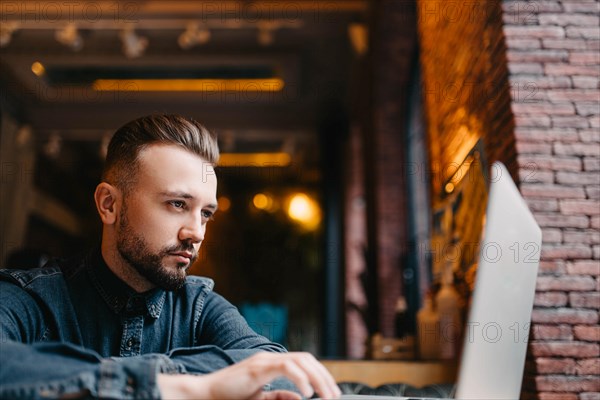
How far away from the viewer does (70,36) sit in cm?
593

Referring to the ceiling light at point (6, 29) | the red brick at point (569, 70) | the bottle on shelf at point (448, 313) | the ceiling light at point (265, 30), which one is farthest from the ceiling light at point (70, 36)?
the red brick at point (569, 70)

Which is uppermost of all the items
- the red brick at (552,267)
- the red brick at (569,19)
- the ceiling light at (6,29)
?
the ceiling light at (6,29)

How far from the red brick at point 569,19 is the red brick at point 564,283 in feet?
3.76

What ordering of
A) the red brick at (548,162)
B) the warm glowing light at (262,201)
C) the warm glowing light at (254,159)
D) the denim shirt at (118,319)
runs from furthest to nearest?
the warm glowing light at (262,201) < the warm glowing light at (254,159) < the red brick at (548,162) < the denim shirt at (118,319)

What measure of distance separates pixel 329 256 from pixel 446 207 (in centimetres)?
464

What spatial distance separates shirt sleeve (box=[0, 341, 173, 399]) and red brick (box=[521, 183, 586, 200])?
191cm

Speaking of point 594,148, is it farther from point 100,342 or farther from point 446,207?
point 100,342

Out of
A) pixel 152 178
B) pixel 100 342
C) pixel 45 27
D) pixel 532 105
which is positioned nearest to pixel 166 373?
pixel 100 342

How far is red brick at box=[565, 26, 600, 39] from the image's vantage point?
2543 millimetres

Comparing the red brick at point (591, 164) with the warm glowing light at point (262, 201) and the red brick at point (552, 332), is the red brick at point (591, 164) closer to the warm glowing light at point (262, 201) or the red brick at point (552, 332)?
the red brick at point (552, 332)

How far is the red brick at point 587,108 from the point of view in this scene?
2447mm

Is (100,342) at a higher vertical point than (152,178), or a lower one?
lower

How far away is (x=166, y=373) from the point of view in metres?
0.98

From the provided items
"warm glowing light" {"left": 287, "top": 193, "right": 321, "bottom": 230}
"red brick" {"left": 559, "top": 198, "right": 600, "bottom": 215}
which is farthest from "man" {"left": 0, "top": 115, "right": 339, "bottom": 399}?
"warm glowing light" {"left": 287, "top": 193, "right": 321, "bottom": 230}
